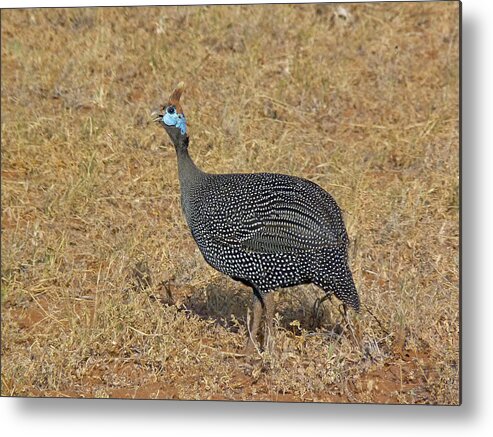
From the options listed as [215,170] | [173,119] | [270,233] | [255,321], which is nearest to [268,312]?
[255,321]

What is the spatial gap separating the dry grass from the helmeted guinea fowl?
28cm

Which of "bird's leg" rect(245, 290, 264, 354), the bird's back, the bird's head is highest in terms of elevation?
the bird's head

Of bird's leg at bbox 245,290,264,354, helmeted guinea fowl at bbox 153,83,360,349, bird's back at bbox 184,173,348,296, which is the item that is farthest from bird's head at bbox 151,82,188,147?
bird's leg at bbox 245,290,264,354

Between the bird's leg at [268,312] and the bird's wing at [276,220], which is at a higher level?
the bird's wing at [276,220]

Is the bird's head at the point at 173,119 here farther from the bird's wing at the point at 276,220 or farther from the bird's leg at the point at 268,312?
the bird's leg at the point at 268,312

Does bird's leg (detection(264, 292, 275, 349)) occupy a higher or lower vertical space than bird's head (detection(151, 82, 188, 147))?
lower

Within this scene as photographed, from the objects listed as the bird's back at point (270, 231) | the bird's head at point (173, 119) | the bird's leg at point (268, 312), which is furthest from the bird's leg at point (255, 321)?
the bird's head at point (173, 119)

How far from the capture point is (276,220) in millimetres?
3881

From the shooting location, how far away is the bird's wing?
3867 mm

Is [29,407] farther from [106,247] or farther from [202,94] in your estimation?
[202,94]

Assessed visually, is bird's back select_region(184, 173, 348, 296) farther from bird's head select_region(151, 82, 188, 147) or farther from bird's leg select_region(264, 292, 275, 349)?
bird's head select_region(151, 82, 188, 147)

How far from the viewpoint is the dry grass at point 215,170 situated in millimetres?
4051

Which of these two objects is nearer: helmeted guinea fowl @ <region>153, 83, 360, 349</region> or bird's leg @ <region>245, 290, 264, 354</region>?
helmeted guinea fowl @ <region>153, 83, 360, 349</region>

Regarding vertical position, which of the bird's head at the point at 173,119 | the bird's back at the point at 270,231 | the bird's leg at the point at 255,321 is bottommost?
the bird's leg at the point at 255,321
